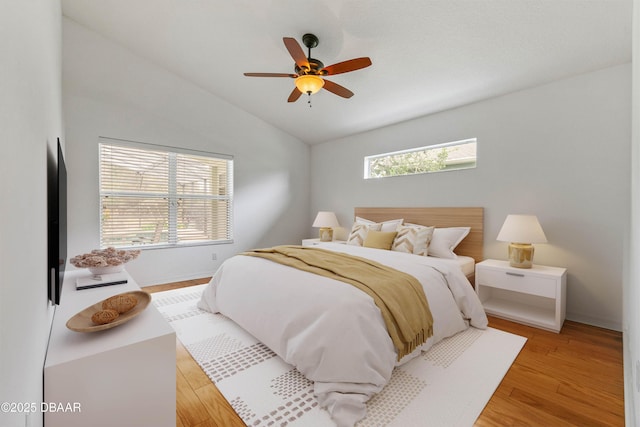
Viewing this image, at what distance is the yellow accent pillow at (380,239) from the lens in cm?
337

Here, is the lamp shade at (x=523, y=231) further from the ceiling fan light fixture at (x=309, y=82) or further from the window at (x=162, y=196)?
the window at (x=162, y=196)

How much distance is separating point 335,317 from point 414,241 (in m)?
1.93

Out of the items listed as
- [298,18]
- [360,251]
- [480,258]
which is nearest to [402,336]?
[360,251]

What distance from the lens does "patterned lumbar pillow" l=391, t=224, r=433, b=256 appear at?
125 inches

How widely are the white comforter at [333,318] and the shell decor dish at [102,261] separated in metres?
0.85

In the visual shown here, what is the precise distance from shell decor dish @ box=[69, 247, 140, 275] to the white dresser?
0.82m

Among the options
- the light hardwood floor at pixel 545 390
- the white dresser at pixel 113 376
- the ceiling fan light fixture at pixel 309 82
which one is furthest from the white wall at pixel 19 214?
the ceiling fan light fixture at pixel 309 82

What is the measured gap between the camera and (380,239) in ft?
11.2

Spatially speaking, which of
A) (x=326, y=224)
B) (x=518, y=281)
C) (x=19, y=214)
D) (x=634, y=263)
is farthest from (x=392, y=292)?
(x=326, y=224)

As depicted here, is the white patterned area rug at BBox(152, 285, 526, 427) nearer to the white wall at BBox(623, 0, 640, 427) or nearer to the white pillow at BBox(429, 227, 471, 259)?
the white wall at BBox(623, 0, 640, 427)

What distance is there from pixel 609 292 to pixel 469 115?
2.30 m

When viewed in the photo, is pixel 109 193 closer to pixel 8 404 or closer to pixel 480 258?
pixel 8 404

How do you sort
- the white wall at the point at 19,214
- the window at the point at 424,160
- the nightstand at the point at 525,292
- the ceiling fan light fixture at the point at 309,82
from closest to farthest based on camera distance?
the white wall at the point at 19,214 → the ceiling fan light fixture at the point at 309,82 → the nightstand at the point at 525,292 → the window at the point at 424,160

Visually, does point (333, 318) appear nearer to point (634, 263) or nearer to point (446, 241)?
point (634, 263)
